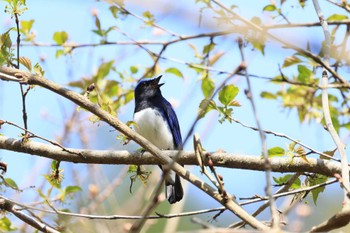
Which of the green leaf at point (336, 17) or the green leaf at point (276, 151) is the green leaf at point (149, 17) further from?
the green leaf at point (276, 151)

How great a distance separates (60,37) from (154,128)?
1.22 m

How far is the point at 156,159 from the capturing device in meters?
3.08

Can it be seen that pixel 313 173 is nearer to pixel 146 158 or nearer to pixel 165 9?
pixel 146 158

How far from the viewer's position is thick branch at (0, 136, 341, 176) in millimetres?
2920

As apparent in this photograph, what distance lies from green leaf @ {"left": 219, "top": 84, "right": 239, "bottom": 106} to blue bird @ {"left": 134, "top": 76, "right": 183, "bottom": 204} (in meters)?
2.00

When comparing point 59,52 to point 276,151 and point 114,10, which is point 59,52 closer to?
point 114,10

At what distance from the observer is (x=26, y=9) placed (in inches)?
121

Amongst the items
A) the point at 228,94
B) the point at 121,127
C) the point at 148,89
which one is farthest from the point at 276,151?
the point at 148,89

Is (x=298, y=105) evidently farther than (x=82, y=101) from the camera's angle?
Yes

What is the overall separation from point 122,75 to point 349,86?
237 centimetres

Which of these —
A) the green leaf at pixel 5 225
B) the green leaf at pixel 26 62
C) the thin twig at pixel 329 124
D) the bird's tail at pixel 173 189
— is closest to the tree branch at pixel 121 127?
the green leaf at pixel 26 62

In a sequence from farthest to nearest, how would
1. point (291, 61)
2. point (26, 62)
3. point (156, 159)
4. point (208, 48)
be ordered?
point (208, 48), point (291, 61), point (156, 159), point (26, 62)

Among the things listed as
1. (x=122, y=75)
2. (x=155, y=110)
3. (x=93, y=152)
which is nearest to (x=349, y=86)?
(x=93, y=152)

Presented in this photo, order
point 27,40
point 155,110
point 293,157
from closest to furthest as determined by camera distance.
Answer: point 293,157, point 27,40, point 155,110
